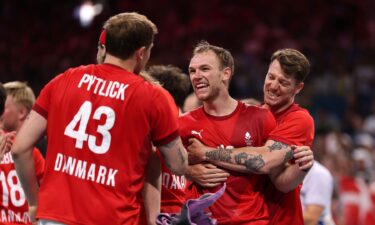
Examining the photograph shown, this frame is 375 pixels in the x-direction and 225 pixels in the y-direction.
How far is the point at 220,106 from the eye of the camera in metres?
5.95

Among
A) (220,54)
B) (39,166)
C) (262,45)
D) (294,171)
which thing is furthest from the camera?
(262,45)

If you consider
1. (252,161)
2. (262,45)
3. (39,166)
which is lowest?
(39,166)

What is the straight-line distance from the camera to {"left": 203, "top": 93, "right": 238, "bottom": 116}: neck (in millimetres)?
5934

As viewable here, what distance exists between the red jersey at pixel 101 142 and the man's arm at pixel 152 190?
7.0 inches

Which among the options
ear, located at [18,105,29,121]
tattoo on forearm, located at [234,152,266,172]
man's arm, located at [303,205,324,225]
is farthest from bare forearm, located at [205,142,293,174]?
man's arm, located at [303,205,324,225]

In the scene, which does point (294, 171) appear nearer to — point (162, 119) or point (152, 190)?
point (152, 190)

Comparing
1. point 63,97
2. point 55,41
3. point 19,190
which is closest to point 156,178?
point 63,97

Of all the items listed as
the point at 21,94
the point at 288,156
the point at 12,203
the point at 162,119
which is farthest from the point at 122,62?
the point at 21,94

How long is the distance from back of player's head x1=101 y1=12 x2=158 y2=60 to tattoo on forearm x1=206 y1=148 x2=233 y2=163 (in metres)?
0.93

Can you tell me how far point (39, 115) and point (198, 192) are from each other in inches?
49.5

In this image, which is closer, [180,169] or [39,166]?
[180,169]

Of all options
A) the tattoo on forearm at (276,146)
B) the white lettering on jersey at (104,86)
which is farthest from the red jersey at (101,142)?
the tattoo on forearm at (276,146)

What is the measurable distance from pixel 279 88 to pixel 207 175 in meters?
0.85

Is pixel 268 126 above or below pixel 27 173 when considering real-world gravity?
above
